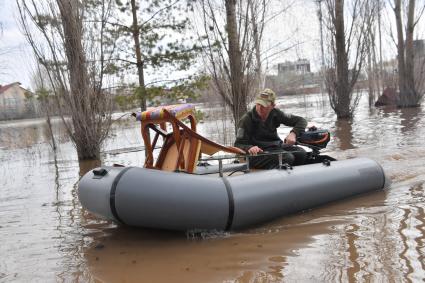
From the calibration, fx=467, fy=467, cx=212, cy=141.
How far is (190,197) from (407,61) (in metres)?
17.1

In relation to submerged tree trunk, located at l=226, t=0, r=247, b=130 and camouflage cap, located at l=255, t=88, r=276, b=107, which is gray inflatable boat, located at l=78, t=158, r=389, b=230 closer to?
camouflage cap, located at l=255, t=88, r=276, b=107


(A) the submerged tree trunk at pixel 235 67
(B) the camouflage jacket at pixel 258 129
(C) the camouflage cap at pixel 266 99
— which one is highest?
(A) the submerged tree trunk at pixel 235 67

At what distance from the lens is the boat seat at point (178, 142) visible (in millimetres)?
4375

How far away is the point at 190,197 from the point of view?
12.8ft

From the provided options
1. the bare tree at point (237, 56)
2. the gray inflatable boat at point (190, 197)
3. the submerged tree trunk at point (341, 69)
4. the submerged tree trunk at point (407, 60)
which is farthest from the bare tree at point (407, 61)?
the gray inflatable boat at point (190, 197)

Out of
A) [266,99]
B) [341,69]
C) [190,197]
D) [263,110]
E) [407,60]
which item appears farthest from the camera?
[407,60]

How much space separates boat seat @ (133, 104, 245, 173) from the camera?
438cm

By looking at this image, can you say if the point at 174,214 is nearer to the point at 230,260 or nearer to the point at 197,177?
the point at 197,177

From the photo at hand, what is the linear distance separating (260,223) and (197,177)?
0.79 meters

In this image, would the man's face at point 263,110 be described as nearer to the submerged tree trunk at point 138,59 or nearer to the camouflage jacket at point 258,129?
the camouflage jacket at point 258,129

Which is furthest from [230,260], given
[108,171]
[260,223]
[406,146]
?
[406,146]

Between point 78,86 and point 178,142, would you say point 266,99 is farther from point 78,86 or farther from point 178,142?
point 78,86

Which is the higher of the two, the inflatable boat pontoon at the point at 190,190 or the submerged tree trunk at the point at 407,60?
the submerged tree trunk at the point at 407,60

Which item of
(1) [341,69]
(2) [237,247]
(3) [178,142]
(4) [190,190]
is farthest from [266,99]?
(1) [341,69]
